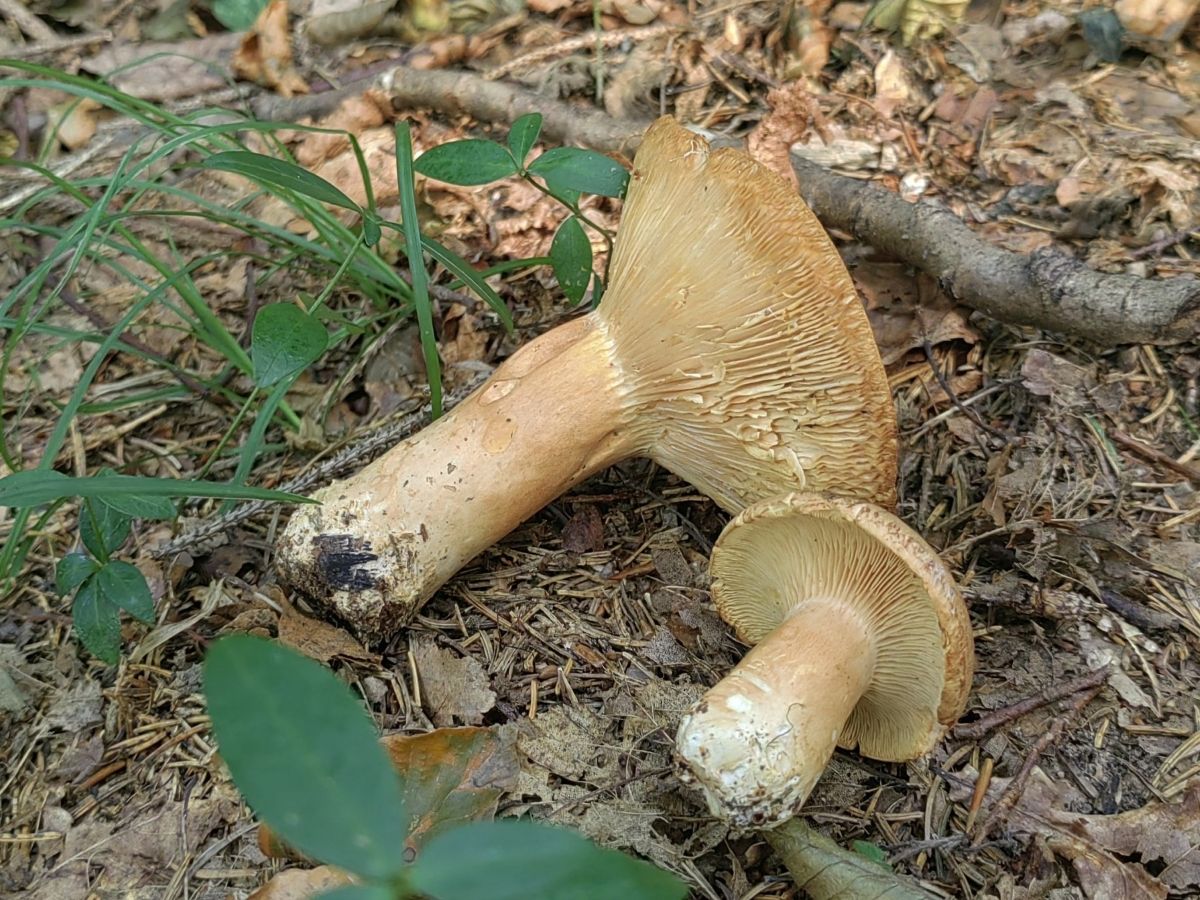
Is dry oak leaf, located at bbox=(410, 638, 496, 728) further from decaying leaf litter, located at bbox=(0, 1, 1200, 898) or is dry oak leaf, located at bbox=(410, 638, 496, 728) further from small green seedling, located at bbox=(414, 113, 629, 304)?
small green seedling, located at bbox=(414, 113, 629, 304)

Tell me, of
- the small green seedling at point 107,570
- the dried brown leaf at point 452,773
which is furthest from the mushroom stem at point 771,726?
the small green seedling at point 107,570

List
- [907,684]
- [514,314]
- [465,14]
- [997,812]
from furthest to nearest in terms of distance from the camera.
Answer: [465,14], [514,314], [907,684], [997,812]

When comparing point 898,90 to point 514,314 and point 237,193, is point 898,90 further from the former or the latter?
point 237,193

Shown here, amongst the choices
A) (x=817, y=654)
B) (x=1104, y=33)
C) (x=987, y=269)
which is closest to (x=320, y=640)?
(x=817, y=654)

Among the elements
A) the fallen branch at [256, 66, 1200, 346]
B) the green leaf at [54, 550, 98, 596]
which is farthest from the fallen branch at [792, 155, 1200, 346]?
the green leaf at [54, 550, 98, 596]

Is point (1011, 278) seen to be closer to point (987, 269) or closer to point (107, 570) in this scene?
point (987, 269)

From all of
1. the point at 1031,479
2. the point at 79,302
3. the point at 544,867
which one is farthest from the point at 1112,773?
the point at 79,302

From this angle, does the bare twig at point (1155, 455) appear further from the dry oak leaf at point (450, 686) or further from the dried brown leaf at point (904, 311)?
the dry oak leaf at point (450, 686)
